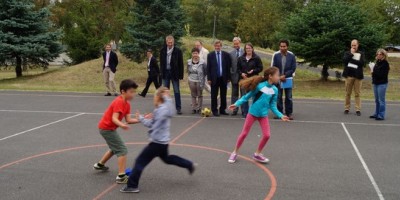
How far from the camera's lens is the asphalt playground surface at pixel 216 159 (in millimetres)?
5590

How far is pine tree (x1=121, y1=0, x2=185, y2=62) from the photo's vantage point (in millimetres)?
22219

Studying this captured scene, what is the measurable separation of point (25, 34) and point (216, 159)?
2010cm

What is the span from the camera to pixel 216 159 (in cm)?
717

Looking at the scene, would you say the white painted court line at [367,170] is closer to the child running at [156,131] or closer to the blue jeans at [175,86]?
the child running at [156,131]

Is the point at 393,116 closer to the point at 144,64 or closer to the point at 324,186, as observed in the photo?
the point at 324,186

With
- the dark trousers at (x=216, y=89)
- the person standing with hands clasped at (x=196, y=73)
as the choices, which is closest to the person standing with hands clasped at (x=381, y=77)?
the dark trousers at (x=216, y=89)

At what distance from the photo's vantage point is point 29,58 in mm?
24562

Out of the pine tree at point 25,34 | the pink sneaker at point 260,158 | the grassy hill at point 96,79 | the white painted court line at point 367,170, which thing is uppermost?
the pine tree at point 25,34

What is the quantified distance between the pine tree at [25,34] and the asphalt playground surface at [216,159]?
38.5ft

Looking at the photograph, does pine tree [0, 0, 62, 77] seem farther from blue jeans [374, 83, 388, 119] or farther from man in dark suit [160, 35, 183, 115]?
blue jeans [374, 83, 388, 119]

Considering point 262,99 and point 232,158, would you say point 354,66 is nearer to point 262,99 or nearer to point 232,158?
point 262,99

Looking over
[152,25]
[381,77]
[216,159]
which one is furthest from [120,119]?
[152,25]

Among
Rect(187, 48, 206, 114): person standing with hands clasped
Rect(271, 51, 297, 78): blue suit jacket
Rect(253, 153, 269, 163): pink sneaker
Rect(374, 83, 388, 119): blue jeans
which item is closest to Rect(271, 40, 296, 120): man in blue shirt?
Rect(271, 51, 297, 78): blue suit jacket

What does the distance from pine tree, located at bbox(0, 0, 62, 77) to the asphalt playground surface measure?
462 inches
